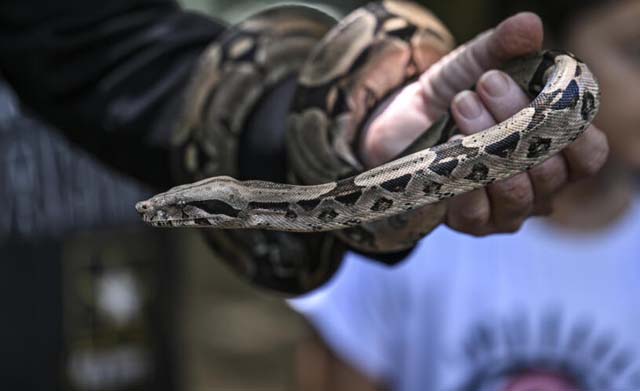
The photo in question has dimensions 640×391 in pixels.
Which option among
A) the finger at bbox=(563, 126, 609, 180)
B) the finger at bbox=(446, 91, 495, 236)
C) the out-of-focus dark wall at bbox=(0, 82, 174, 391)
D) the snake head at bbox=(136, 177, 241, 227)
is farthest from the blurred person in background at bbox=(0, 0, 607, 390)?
the out-of-focus dark wall at bbox=(0, 82, 174, 391)

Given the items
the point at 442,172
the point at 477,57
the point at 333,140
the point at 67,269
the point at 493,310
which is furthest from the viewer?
the point at 67,269

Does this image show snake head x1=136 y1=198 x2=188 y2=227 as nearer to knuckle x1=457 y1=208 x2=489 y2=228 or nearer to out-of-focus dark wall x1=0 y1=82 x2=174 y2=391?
knuckle x1=457 y1=208 x2=489 y2=228

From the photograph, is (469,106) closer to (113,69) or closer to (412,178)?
(412,178)

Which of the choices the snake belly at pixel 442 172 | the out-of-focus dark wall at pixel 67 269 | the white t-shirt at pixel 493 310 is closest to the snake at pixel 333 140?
the snake belly at pixel 442 172

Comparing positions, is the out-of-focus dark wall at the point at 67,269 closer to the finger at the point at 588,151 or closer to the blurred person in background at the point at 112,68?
the blurred person in background at the point at 112,68

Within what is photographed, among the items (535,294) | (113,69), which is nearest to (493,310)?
(535,294)

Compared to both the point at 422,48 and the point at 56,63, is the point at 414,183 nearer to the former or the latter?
the point at 422,48
